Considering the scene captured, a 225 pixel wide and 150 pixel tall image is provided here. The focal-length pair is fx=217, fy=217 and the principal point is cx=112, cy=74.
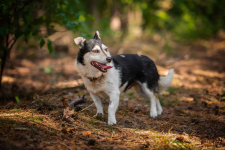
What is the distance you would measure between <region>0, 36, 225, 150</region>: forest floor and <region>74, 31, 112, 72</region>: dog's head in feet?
2.58

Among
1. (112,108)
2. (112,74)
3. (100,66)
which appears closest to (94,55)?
(100,66)

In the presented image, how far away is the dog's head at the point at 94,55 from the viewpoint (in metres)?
4.07

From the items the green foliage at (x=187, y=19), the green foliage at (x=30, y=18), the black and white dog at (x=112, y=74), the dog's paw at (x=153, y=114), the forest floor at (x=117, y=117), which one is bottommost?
the dog's paw at (x=153, y=114)

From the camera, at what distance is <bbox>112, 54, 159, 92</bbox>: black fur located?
190 inches

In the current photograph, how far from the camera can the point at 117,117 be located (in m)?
4.73

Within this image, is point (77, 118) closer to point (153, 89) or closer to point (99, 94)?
point (99, 94)

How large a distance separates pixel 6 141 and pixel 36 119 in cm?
85

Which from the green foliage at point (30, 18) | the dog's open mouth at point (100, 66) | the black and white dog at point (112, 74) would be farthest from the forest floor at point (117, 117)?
the green foliage at point (30, 18)

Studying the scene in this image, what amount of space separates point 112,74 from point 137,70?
854 mm

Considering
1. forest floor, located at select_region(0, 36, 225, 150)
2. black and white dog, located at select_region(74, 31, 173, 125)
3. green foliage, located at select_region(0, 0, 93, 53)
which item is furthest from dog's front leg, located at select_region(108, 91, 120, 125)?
Answer: green foliage, located at select_region(0, 0, 93, 53)

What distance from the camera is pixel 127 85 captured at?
500 centimetres

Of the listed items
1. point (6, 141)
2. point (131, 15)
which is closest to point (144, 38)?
point (131, 15)

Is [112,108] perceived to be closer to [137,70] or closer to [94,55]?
[94,55]

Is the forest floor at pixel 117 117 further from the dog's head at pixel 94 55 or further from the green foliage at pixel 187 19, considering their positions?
the green foliage at pixel 187 19
